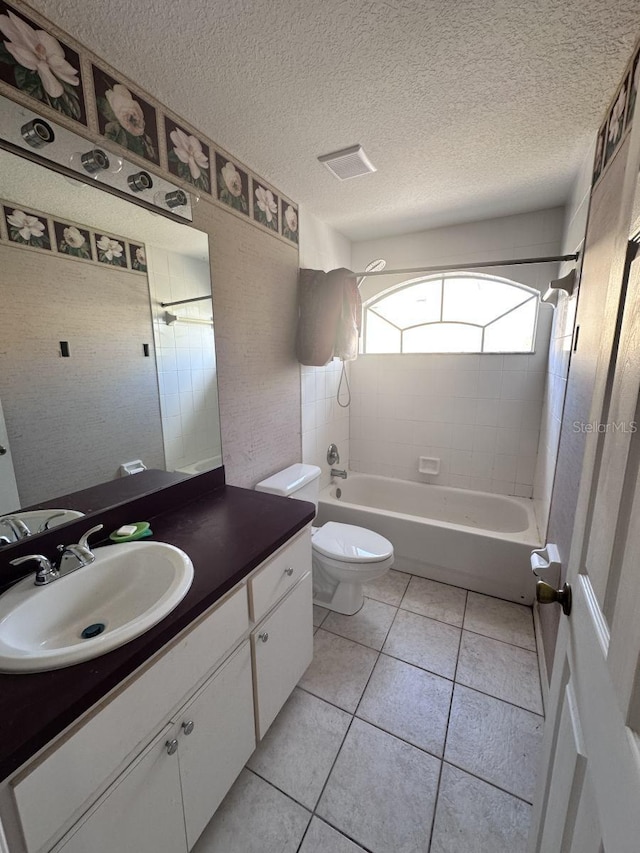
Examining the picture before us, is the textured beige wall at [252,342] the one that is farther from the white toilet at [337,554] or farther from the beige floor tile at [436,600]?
the beige floor tile at [436,600]

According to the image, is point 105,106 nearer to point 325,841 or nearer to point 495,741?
point 325,841

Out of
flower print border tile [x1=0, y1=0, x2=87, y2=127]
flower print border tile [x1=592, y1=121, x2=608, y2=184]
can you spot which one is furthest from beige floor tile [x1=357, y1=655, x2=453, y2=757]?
flower print border tile [x1=0, y1=0, x2=87, y2=127]

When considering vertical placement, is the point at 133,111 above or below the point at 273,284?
above

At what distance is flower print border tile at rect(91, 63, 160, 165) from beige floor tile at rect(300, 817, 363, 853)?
236cm

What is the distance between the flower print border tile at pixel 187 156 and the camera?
1.35m

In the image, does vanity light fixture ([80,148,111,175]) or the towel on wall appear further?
the towel on wall

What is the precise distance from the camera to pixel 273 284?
78.4 inches

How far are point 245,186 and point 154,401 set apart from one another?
1.18 metres

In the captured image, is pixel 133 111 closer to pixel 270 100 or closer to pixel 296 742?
pixel 270 100

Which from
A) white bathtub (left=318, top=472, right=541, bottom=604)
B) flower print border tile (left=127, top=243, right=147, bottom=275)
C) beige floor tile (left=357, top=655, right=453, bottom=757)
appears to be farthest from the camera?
white bathtub (left=318, top=472, right=541, bottom=604)

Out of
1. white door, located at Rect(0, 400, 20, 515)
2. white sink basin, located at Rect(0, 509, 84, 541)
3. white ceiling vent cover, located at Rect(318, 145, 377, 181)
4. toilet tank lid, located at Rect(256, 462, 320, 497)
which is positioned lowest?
toilet tank lid, located at Rect(256, 462, 320, 497)

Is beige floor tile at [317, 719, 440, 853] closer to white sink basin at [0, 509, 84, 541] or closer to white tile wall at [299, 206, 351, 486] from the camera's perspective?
white sink basin at [0, 509, 84, 541]

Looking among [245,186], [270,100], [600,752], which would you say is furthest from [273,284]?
[600,752]

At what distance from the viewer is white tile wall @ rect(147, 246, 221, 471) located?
1.38m
